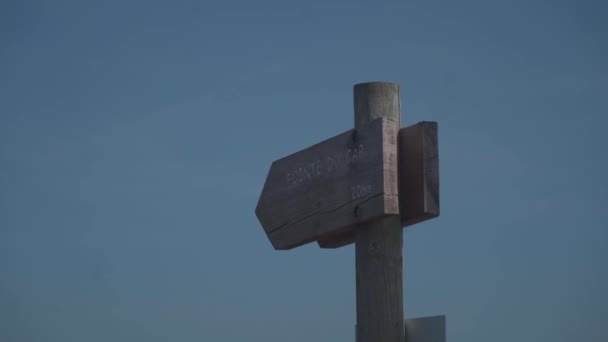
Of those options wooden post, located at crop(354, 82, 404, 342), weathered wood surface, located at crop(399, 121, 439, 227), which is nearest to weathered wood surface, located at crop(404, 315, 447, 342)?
wooden post, located at crop(354, 82, 404, 342)

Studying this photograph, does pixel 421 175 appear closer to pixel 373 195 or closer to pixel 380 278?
pixel 373 195

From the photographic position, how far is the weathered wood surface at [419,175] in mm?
4637

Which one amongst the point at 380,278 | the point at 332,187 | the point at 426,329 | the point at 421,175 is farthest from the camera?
the point at 332,187

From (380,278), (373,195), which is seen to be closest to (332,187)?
(373,195)

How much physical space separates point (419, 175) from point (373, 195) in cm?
24

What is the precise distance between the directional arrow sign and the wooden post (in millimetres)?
52

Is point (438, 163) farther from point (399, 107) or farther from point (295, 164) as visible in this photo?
point (295, 164)

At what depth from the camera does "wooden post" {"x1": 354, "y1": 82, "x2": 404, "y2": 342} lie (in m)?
4.69

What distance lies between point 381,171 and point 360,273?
513 mm

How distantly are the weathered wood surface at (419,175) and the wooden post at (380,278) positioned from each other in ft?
0.18

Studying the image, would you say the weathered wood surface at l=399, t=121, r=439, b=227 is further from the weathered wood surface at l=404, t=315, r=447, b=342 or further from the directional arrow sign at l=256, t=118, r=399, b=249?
the weathered wood surface at l=404, t=315, r=447, b=342

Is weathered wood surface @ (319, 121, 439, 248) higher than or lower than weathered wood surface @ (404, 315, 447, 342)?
higher

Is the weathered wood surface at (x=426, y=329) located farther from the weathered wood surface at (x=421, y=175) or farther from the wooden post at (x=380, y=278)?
the weathered wood surface at (x=421, y=175)

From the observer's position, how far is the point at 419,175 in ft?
15.3
